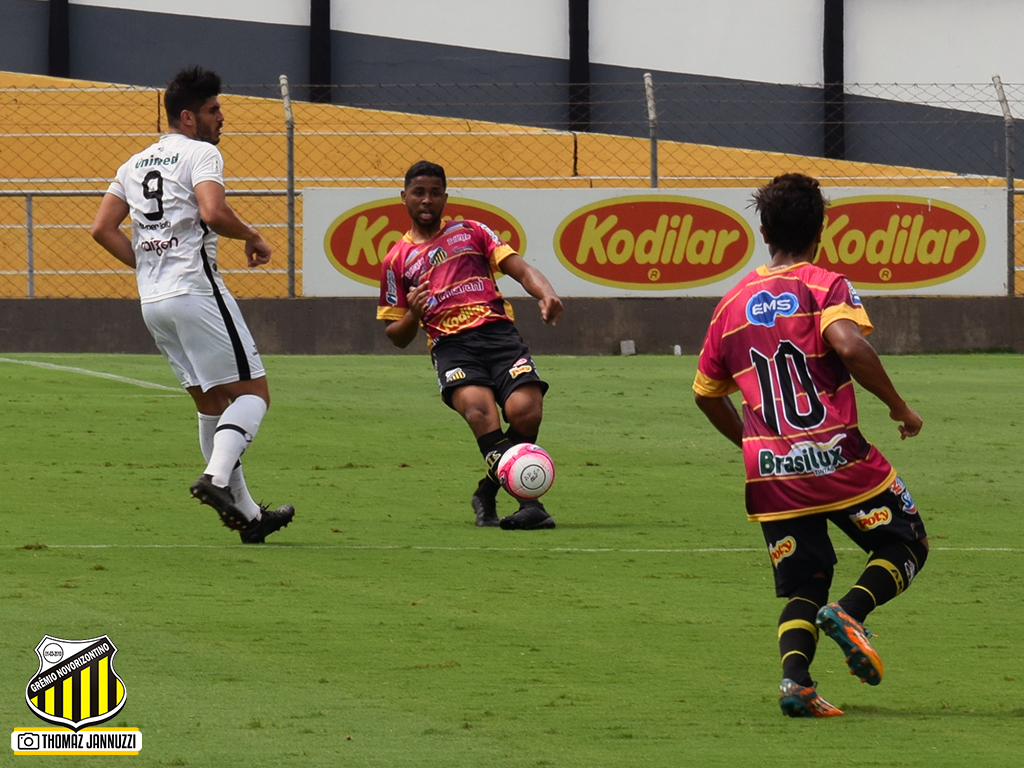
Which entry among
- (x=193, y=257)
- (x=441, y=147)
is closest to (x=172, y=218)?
(x=193, y=257)

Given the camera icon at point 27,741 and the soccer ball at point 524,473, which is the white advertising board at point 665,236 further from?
the camera icon at point 27,741

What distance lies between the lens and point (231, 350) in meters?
7.10

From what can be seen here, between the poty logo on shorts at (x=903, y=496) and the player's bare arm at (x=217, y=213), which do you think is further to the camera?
the player's bare arm at (x=217, y=213)

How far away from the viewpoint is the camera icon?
3939mm

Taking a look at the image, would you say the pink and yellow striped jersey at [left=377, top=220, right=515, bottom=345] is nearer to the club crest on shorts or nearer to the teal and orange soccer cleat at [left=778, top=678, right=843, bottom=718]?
the club crest on shorts

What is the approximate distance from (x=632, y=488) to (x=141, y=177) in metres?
3.45

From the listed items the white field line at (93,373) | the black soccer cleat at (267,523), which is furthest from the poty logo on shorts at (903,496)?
the white field line at (93,373)

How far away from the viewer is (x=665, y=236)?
1877 centimetres

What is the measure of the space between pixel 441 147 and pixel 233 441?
1712cm

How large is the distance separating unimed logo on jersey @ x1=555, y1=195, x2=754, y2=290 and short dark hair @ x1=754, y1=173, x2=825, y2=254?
14031mm

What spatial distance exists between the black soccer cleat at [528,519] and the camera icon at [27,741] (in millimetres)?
3963

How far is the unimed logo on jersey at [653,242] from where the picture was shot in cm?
1867

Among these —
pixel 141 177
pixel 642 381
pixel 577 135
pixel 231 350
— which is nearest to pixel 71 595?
pixel 231 350

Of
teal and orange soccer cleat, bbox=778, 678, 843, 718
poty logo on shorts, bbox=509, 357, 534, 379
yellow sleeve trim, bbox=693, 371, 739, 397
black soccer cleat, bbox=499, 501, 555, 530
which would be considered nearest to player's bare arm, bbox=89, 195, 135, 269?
poty logo on shorts, bbox=509, 357, 534, 379
